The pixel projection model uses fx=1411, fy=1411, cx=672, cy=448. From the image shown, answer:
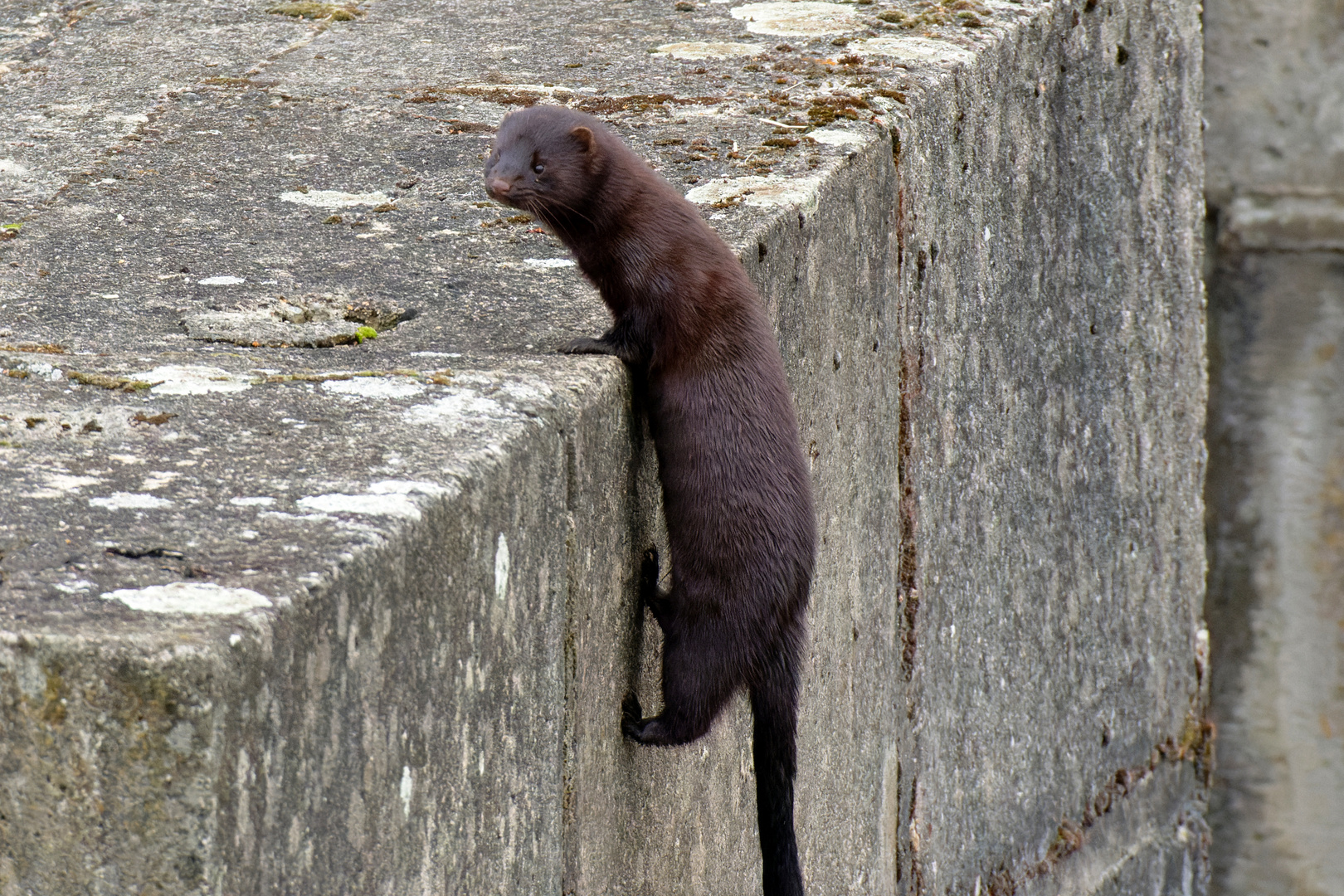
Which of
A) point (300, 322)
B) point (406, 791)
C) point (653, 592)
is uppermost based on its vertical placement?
point (300, 322)

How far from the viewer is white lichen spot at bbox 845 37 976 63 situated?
11.1ft

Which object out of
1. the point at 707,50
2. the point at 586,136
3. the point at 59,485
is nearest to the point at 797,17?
the point at 707,50

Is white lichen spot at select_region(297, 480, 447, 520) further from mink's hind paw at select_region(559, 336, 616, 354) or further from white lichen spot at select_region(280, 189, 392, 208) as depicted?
white lichen spot at select_region(280, 189, 392, 208)

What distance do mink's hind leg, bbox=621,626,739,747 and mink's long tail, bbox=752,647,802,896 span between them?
103 millimetres

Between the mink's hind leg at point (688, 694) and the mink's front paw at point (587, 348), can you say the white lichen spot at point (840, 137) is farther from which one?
the mink's hind leg at point (688, 694)

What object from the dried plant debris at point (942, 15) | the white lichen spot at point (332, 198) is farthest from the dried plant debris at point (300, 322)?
the dried plant debris at point (942, 15)

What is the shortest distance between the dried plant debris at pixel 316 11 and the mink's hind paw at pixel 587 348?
228 cm

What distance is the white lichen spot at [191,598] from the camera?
1108 millimetres

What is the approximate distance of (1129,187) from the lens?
14.2 ft

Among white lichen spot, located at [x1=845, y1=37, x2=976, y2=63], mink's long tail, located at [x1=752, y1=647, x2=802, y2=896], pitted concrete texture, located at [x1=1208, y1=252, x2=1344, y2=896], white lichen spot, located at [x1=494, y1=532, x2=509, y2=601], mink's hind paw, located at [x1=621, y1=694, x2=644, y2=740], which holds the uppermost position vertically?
white lichen spot, located at [x1=845, y1=37, x2=976, y2=63]

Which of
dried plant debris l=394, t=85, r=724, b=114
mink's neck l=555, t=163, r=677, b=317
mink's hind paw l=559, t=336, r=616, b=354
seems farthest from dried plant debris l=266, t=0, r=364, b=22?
mink's hind paw l=559, t=336, r=616, b=354

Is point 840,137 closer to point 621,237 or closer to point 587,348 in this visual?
point 621,237

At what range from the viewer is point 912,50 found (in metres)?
3.45

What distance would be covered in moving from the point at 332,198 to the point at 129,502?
58.0 inches
